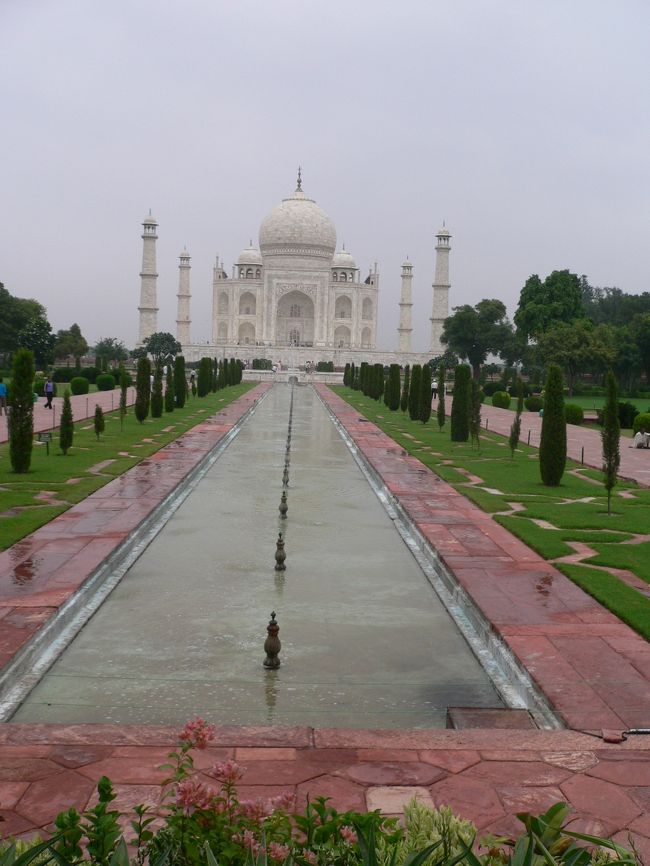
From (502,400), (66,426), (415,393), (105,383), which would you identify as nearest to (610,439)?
(66,426)

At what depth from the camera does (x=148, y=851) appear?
180 centimetres

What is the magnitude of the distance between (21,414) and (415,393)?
425 inches

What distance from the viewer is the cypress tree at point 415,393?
18.7m

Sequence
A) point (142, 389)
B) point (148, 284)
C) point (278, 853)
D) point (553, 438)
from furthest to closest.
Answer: point (148, 284) → point (142, 389) → point (553, 438) → point (278, 853)

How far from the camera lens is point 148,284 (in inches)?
1923

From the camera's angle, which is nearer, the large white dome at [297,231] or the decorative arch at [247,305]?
the large white dome at [297,231]

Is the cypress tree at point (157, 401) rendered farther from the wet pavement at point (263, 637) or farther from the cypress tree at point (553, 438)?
the wet pavement at point (263, 637)

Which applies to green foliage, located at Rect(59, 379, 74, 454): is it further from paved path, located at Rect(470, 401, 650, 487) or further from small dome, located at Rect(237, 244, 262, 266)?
small dome, located at Rect(237, 244, 262, 266)

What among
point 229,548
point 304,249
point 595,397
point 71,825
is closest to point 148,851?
point 71,825

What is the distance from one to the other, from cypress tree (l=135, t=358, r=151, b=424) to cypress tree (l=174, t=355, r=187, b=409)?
4.39 metres

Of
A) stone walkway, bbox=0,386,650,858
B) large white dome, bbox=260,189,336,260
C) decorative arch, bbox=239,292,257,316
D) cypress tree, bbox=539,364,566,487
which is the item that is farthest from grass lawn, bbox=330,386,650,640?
decorative arch, bbox=239,292,257,316

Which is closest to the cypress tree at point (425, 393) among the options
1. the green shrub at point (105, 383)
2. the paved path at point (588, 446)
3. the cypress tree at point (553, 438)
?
the paved path at point (588, 446)

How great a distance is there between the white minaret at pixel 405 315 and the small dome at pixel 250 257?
31.3 ft

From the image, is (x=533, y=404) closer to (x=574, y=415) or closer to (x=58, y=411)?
(x=574, y=415)
